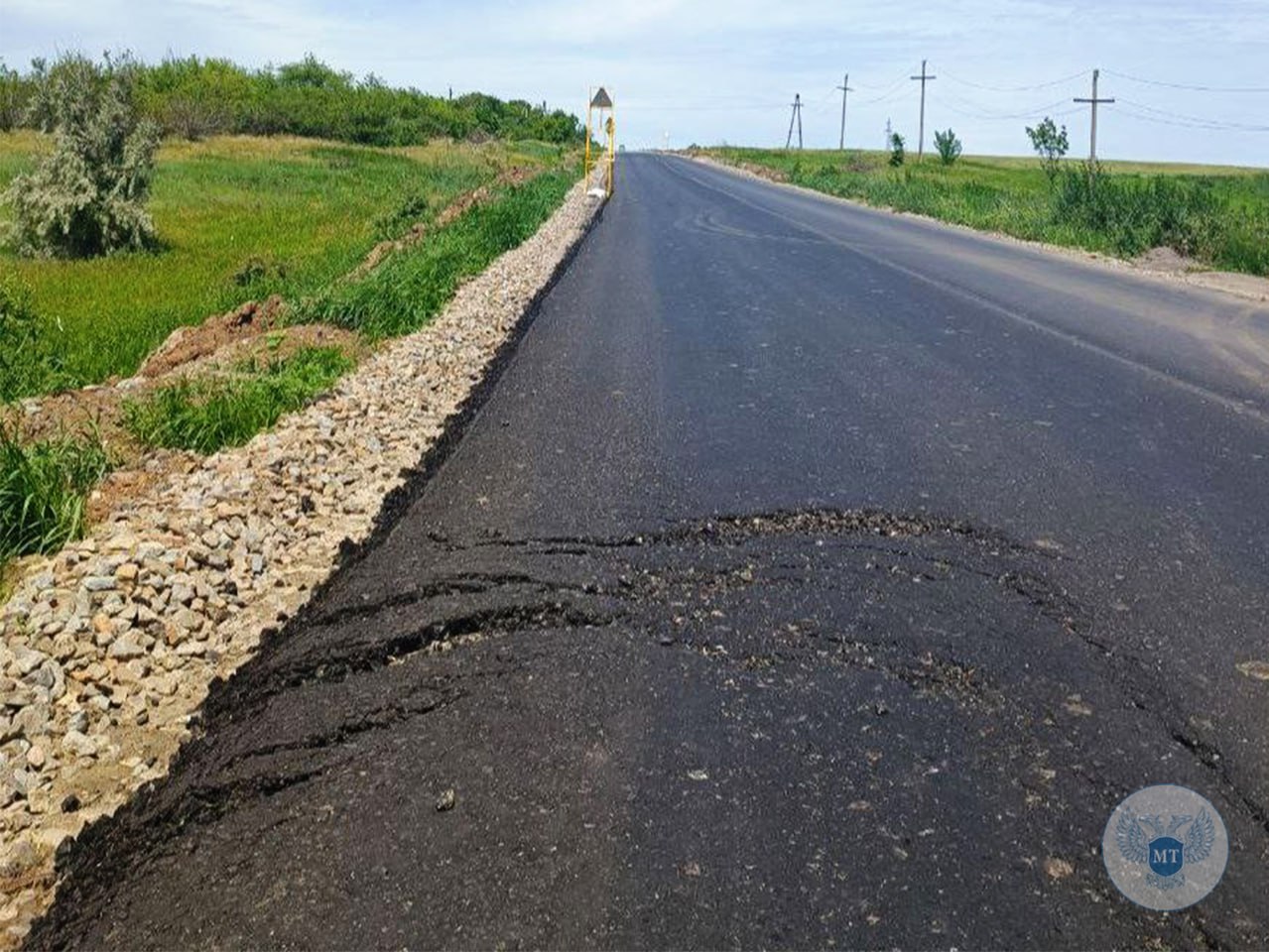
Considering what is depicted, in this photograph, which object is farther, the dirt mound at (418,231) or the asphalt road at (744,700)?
the dirt mound at (418,231)

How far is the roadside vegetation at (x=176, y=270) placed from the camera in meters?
6.52

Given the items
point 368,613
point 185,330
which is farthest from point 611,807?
point 185,330

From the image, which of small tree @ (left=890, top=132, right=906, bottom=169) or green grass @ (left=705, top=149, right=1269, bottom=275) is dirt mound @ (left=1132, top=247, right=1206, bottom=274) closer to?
green grass @ (left=705, top=149, right=1269, bottom=275)

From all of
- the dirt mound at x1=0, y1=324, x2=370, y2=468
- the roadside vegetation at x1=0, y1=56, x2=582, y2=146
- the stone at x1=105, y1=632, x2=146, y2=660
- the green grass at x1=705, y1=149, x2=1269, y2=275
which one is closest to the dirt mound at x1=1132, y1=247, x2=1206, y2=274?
the green grass at x1=705, y1=149, x2=1269, y2=275

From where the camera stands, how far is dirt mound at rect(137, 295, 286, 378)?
9.64 meters

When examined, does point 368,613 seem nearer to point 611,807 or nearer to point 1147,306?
point 611,807

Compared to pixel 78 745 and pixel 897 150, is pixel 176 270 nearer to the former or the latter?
pixel 78 745

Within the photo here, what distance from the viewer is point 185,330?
35.6 feet

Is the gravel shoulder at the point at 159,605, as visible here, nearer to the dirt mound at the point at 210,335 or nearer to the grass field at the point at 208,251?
the dirt mound at the point at 210,335

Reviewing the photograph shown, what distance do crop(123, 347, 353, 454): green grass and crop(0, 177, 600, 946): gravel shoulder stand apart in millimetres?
280

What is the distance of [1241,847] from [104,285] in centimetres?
1482

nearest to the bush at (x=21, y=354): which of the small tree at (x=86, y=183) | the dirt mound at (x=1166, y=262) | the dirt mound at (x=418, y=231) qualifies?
the dirt mound at (x=418, y=231)

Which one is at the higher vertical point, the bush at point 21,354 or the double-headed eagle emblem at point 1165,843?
the bush at point 21,354

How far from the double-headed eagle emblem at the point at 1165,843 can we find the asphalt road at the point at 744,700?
0.07 m
